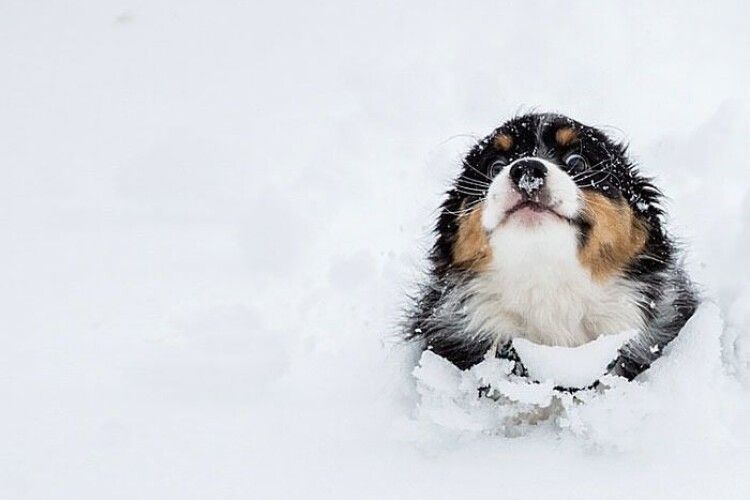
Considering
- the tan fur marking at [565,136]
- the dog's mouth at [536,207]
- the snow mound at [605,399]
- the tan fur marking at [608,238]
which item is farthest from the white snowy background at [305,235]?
the tan fur marking at [565,136]

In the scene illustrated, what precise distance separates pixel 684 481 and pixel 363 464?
0.80 meters

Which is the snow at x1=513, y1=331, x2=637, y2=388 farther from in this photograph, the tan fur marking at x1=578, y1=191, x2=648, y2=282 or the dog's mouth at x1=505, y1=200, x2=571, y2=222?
the dog's mouth at x1=505, y1=200, x2=571, y2=222

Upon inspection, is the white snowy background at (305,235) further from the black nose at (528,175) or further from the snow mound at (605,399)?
the black nose at (528,175)

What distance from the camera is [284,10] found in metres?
5.11

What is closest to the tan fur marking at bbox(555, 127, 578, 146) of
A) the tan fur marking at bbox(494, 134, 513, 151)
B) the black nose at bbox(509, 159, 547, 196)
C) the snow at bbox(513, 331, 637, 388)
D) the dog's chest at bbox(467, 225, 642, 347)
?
the tan fur marking at bbox(494, 134, 513, 151)

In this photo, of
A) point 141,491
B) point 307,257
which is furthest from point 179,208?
point 141,491

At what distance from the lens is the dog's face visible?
2.68 m

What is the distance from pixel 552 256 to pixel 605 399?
1.38 feet

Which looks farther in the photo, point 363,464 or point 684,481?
point 363,464

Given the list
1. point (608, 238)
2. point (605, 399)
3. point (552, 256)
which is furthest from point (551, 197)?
point (605, 399)

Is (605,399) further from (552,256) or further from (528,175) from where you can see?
(528,175)

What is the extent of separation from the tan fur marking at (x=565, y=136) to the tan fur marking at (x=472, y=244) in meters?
0.33

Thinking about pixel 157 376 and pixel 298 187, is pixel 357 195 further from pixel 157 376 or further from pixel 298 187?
pixel 157 376

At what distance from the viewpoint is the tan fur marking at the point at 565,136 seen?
9.83 ft
